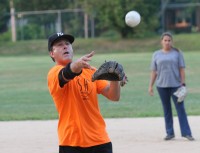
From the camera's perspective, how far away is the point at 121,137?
11.0 metres

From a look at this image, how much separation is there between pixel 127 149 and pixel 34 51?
46.6 m

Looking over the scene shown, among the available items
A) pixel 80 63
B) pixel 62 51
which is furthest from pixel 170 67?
pixel 80 63

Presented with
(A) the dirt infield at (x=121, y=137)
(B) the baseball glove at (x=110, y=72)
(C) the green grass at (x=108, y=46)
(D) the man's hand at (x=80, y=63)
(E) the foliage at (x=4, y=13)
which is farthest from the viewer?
(E) the foliage at (x=4, y=13)

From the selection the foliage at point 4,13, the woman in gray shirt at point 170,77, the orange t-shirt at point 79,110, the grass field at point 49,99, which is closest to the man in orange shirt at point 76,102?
the orange t-shirt at point 79,110

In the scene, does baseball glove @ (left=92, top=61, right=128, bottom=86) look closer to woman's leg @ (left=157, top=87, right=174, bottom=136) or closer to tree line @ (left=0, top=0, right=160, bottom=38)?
woman's leg @ (left=157, top=87, right=174, bottom=136)

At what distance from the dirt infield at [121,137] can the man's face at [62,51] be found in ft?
14.5

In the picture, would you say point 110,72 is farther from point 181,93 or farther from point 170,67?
point 170,67

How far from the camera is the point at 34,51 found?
2196 inches

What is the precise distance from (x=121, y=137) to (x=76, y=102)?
5.70 meters

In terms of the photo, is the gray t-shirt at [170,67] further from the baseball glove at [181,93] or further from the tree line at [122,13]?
the tree line at [122,13]

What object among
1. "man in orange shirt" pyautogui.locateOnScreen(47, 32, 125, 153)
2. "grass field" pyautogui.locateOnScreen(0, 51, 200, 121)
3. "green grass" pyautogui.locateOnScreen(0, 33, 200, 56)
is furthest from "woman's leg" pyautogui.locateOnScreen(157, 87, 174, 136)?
"green grass" pyautogui.locateOnScreen(0, 33, 200, 56)

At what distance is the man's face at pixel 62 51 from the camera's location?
209 inches

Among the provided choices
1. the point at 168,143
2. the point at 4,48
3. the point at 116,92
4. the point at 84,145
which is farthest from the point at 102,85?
the point at 4,48

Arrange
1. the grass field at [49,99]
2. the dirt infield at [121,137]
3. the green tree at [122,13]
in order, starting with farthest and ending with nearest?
the green tree at [122,13], the grass field at [49,99], the dirt infield at [121,137]
